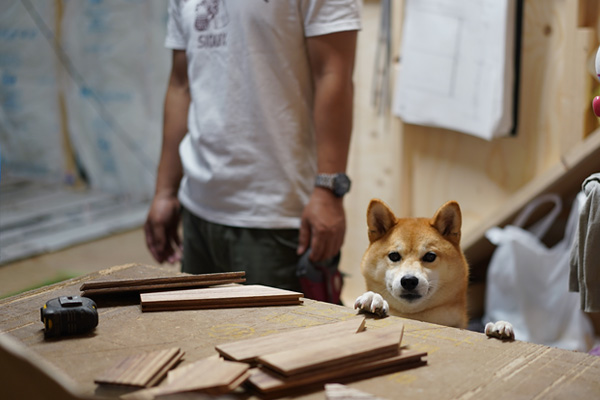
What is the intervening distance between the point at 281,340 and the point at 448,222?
44 centimetres

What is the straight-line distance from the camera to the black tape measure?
1099 mm

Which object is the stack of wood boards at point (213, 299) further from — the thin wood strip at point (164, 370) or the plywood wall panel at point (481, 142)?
the plywood wall panel at point (481, 142)

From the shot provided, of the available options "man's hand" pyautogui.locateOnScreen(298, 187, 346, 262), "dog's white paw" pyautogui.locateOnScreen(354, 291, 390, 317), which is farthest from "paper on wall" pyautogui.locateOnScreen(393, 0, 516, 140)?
"dog's white paw" pyautogui.locateOnScreen(354, 291, 390, 317)

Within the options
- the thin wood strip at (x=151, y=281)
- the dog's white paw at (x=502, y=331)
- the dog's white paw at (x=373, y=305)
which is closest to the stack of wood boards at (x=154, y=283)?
the thin wood strip at (x=151, y=281)

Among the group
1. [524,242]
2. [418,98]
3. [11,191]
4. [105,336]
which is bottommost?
[11,191]

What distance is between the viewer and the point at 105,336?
111cm

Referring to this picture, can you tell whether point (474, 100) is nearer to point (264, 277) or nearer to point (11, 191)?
point (264, 277)

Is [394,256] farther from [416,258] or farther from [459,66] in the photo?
[459,66]

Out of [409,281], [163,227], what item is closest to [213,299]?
[409,281]

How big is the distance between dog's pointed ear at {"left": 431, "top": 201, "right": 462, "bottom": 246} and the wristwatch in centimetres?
46

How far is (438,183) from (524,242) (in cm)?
44

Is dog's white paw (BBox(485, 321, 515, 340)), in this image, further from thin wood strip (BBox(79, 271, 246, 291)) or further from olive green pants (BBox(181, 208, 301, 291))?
olive green pants (BBox(181, 208, 301, 291))

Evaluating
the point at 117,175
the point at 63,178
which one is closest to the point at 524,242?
the point at 117,175

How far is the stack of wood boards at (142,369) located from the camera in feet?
2.95
